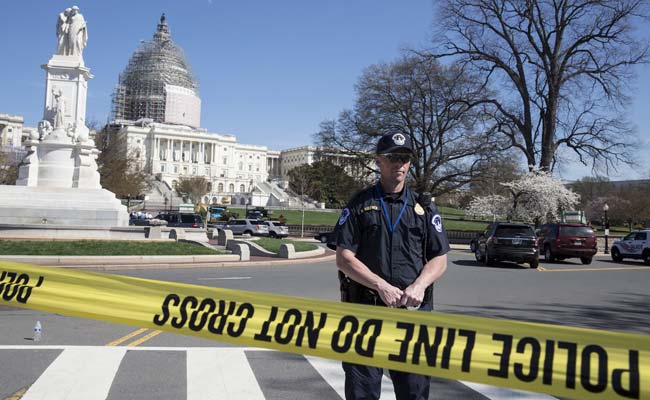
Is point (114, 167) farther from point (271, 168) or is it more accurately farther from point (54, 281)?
point (271, 168)

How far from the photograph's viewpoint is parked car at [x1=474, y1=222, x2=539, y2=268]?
66.5 ft

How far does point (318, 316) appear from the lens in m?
3.39

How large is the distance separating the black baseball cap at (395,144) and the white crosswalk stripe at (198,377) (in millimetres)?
2485

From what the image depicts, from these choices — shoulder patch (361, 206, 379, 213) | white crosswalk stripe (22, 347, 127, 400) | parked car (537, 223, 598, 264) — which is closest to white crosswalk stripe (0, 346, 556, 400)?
white crosswalk stripe (22, 347, 127, 400)

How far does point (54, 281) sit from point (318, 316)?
2.11m

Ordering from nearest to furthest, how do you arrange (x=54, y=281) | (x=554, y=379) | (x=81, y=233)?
(x=554, y=379) → (x=54, y=281) → (x=81, y=233)

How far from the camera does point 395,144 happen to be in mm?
3541

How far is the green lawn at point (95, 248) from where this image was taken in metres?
15.9

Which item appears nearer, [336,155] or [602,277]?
[602,277]

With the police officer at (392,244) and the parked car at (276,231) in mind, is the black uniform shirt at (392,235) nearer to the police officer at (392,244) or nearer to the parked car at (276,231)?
the police officer at (392,244)

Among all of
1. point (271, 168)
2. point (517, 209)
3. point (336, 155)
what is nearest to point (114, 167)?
point (336, 155)

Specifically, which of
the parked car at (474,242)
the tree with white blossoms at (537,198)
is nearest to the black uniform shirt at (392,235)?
the parked car at (474,242)

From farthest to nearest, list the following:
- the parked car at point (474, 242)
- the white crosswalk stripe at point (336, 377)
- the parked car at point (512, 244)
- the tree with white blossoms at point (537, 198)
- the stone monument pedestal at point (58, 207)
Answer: the tree with white blossoms at point (537, 198) < the parked car at point (474, 242) < the stone monument pedestal at point (58, 207) < the parked car at point (512, 244) < the white crosswalk stripe at point (336, 377)

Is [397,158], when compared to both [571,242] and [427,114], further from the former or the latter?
[427,114]
